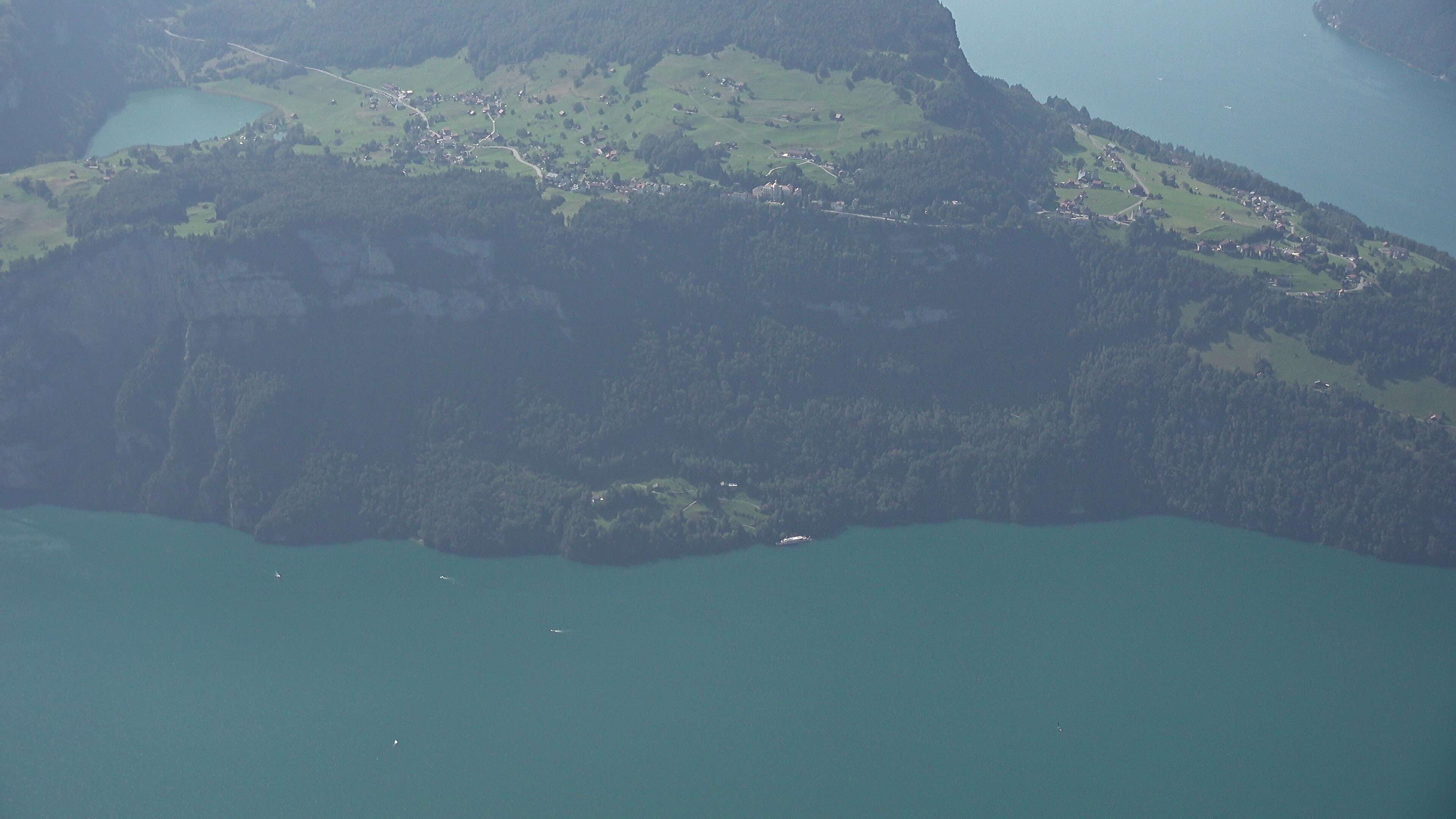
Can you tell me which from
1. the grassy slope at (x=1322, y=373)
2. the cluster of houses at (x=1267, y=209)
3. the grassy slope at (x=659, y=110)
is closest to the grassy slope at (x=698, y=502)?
the grassy slope at (x=659, y=110)

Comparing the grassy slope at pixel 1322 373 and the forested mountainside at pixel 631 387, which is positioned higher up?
the grassy slope at pixel 1322 373

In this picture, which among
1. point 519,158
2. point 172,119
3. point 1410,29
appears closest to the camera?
point 519,158

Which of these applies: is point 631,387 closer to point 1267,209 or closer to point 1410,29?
point 1267,209

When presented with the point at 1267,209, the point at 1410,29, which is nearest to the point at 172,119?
the point at 1267,209

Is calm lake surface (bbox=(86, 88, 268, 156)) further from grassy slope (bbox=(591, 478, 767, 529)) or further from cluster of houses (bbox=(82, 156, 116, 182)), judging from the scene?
grassy slope (bbox=(591, 478, 767, 529))

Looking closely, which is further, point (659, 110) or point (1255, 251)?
point (659, 110)

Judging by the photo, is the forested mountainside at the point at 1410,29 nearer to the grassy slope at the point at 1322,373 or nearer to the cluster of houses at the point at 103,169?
the grassy slope at the point at 1322,373
